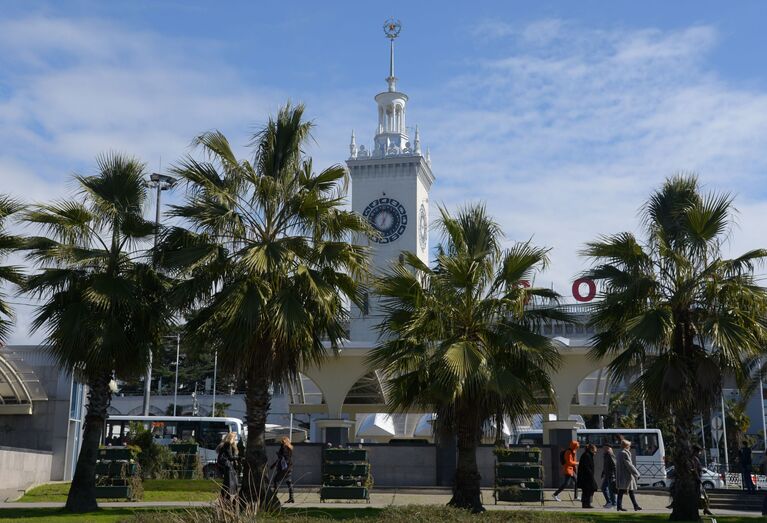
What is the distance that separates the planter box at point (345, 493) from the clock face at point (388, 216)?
166ft

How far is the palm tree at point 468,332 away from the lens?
17562 mm

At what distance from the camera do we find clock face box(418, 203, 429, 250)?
236 ft

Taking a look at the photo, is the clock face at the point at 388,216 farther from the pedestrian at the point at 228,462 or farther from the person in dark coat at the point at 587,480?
the pedestrian at the point at 228,462

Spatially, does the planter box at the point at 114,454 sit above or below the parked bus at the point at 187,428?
below

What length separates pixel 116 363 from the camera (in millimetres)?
18156

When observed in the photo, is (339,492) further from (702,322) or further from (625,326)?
(702,322)

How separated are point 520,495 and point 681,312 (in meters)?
6.02

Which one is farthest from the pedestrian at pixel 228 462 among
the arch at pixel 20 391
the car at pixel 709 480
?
the car at pixel 709 480

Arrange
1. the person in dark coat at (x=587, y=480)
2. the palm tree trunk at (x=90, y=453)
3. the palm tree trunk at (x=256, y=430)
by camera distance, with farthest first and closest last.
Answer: the person in dark coat at (x=587, y=480)
the palm tree trunk at (x=90, y=453)
the palm tree trunk at (x=256, y=430)

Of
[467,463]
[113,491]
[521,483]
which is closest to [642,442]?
[521,483]

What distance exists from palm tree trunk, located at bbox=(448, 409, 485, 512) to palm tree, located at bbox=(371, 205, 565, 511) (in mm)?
20

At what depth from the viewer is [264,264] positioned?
56.3 ft

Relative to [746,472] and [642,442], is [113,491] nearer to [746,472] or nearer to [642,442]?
[746,472]

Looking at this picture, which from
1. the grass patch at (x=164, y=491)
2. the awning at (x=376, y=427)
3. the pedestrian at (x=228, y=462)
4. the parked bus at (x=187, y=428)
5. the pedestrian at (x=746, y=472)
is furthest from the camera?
the awning at (x=376, y=427)
